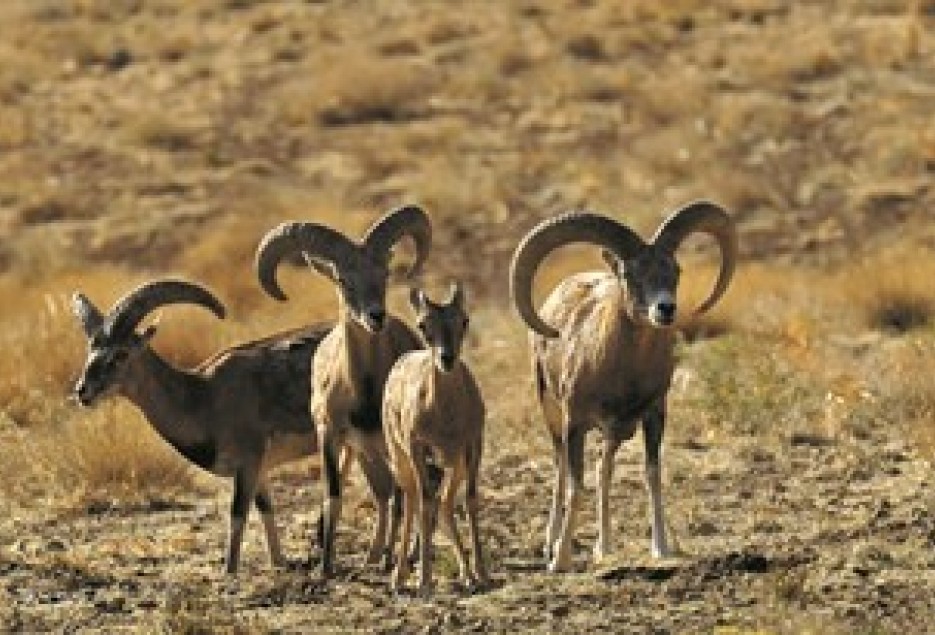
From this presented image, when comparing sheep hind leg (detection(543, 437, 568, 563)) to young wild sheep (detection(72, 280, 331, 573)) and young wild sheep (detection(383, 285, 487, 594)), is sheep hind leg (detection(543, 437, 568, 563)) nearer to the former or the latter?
young wild sheep (detection(383, 285, 487, 594))

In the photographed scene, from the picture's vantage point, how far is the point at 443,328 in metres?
12.5

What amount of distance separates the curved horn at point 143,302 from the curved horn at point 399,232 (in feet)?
4.07

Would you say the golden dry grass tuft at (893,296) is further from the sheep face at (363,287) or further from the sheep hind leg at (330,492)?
the sheep hind leg at (330,492)

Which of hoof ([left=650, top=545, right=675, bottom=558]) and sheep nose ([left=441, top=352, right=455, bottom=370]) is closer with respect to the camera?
sheep nose ([left=441, top=352, right=455, bottom=370])

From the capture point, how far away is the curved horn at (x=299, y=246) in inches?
565

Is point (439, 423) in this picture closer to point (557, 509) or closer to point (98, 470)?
point (557, 509)

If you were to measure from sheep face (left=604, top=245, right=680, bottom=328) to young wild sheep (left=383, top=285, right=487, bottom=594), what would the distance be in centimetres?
104

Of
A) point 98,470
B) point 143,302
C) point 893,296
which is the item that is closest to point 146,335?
point 143,302

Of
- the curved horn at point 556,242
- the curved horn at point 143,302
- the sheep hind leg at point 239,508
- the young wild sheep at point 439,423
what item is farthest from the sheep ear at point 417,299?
the curved horn at point 143,302

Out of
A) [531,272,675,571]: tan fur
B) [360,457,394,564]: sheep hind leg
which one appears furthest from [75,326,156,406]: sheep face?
[531,272,675,571]: tan fur

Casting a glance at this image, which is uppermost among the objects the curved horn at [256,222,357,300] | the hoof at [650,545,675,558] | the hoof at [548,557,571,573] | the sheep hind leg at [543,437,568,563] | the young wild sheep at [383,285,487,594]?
the curved horn at [256,222,357,300]

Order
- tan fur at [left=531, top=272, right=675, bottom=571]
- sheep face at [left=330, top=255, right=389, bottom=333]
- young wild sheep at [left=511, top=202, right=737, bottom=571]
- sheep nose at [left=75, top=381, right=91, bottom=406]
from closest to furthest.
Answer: young wild sheep at [left=511, top=202, right=737, bottom=571]
tan fur at [left=531, top=272, right=675, bottom=571]
sheep face at [left=330, top=255, right=389, bottom=333]
sheep nose at [left=75, top=381, right=91, bottom=406]

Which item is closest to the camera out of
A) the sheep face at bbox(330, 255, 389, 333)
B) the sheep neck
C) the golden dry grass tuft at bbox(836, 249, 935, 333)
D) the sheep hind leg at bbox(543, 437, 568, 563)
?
the sheep face at bbox(330, 255, 389, 333)

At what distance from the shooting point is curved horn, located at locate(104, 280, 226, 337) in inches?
584
